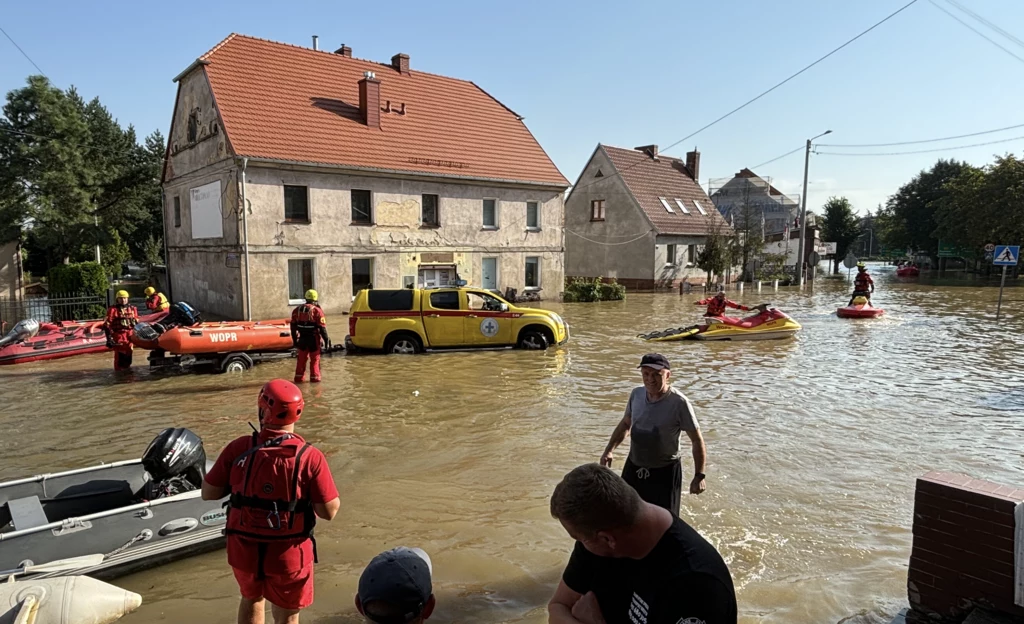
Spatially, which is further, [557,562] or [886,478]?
[886,478]

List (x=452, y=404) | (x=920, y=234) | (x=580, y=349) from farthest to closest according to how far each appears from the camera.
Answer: (x=920, y=234) → (x=580, y=349) → (x=452, y=404)

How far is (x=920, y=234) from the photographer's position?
62.0m

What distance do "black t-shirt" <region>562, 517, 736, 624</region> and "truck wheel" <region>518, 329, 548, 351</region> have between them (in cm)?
1307

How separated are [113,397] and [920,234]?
69.8 metres

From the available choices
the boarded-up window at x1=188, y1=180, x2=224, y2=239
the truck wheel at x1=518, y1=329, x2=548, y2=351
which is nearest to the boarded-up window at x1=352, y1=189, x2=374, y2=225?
the boarded-up window at x1=188, y1=180, x2=224, y2=239

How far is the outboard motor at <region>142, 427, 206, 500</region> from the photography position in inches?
209

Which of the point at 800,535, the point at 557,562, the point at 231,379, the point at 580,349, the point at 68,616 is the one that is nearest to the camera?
the point at 68,616

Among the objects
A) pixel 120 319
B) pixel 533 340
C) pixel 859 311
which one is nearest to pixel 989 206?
pixel 859 311

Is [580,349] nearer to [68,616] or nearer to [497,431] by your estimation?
[497,431]

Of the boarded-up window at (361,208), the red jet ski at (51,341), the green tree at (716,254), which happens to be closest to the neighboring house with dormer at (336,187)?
the boarded-up window at (361,208)

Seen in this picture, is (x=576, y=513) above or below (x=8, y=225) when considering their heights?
below

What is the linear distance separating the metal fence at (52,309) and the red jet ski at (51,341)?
152 inches

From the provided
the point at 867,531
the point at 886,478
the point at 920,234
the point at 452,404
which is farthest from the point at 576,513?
the point at 920,234

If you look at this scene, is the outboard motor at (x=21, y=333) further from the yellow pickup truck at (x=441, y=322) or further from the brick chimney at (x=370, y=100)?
the brick chimney at (x=370, y=100)
